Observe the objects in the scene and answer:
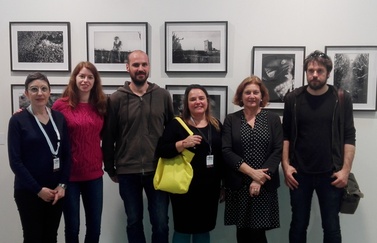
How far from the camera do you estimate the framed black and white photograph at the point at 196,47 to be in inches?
109

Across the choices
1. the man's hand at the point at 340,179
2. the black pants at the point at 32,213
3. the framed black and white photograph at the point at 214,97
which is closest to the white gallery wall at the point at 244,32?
the framed black and white photograph at the point at 214,97

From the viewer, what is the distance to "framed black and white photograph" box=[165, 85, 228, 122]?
279cm

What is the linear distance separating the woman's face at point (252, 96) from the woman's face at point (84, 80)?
1055 millimetres

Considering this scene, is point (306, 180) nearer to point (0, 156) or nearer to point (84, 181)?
point (84, 181)

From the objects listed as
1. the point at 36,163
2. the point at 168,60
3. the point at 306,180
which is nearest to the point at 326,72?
the point at 306,180

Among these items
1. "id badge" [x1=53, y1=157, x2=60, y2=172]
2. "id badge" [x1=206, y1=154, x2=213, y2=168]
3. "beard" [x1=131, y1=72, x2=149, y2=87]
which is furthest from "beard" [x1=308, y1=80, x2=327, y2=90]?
"id badge" [x1=53, y1=157, x2=60, y2=172]

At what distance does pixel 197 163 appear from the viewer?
7.34 feet

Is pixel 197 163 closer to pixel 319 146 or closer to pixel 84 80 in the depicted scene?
pixel 319 146

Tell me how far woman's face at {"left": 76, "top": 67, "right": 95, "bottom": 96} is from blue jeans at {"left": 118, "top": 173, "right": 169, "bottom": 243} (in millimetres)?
653

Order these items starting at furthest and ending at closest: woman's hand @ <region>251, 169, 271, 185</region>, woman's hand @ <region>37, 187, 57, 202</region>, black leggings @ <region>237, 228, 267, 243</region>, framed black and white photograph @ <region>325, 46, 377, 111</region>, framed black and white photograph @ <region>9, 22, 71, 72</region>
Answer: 1. framed black and white photograph @ <region>9, 22, 71, 72</region>
2. framed black and white photograph @ <region>325, 46, 377, 111</region>
3. black leggings @ <region>237, 228, 267, 243</region>
4. woman's hand @ <region>251, 169, 271, 185</region>
5. woman's hand @ <region>37, 187, 57, 202</region>

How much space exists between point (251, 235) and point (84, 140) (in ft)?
4.21

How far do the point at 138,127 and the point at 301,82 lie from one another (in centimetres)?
137

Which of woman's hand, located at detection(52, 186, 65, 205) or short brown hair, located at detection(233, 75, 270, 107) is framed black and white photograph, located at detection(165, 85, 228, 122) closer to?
short brown hair, located at detection(233, 75, 270, 107)

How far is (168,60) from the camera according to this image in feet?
9.20
